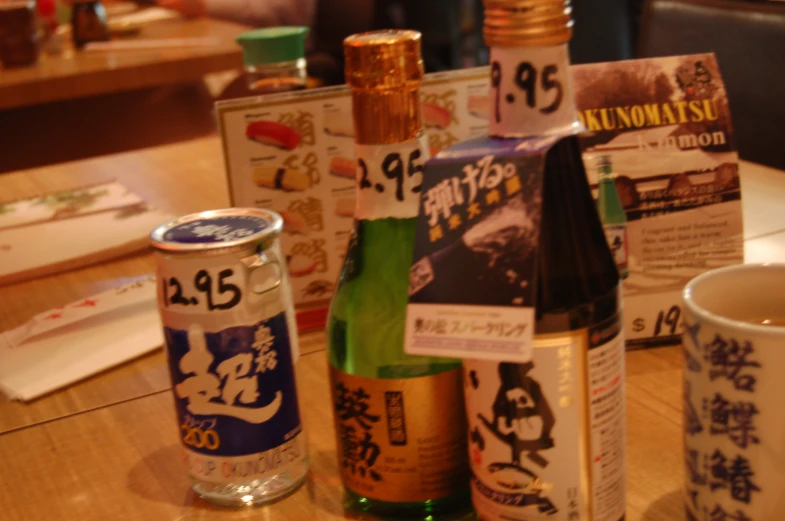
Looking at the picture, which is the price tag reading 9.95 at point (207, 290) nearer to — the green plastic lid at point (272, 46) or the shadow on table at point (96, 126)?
the green plastic lid at point (272, 46)

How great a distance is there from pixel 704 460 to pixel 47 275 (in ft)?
2.71

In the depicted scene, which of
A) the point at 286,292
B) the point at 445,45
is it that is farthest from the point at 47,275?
the point at 445,45

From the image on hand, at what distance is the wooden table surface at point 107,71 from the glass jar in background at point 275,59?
136 cm

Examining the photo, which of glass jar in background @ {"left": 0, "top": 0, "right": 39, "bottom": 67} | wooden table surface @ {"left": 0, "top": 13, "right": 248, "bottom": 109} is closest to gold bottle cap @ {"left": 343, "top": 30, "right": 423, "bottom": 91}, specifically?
wooden table surface @ {"left": 0, "top": 13, "right": 248, "bottom": 109}

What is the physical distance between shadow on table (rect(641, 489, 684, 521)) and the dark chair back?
0.88 meters

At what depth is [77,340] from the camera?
2.87ft

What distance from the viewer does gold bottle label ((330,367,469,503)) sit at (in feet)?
1.69

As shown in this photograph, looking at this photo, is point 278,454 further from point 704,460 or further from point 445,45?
point 445,45

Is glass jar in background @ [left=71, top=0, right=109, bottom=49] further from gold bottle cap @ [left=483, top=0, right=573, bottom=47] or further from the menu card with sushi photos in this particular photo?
gold bottle cap @ [left=483, top=0, right=573, bottom=47]

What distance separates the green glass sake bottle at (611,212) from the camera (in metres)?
0.69

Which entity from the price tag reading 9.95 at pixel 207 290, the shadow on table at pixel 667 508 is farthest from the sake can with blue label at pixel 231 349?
the shadow on table at pixel 667 508

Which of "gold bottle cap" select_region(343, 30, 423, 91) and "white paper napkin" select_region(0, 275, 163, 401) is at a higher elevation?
"gold bottle cap" select_region(343, 30, 423, 91)

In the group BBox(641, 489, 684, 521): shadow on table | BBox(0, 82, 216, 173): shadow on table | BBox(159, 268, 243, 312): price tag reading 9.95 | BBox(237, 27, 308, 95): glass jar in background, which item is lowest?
BBox(0, 82, 216, 173): shadow on table

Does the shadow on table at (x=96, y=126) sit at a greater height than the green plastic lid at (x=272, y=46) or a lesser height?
lesser
